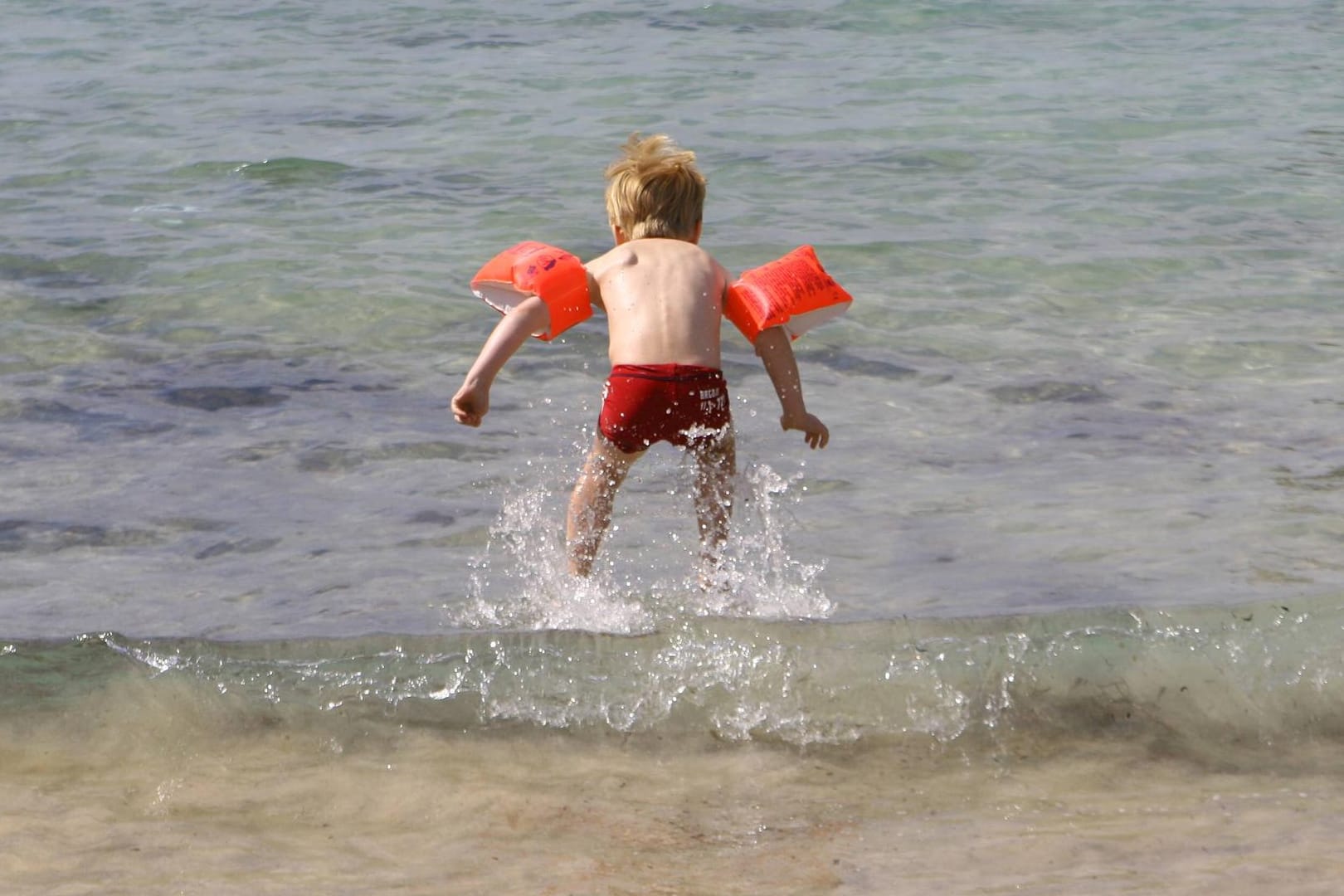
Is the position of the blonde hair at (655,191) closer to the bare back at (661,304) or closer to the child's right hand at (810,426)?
the bare back at (661,304)

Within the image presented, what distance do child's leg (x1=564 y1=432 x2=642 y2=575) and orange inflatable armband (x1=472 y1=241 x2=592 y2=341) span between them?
37 cm

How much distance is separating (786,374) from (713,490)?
42cm

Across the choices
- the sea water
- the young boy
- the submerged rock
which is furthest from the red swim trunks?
the submerged rock

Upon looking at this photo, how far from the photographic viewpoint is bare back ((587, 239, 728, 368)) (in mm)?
4875

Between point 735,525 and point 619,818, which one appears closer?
point 619,818

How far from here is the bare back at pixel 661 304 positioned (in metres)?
4.88

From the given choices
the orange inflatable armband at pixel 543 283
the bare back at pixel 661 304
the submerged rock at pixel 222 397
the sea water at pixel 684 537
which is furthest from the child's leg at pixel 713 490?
the submerged rock at pixel 222 397

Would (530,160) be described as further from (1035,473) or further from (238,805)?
(238,805)

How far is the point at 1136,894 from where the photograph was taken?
3.37m

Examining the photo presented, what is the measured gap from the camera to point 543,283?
482cm

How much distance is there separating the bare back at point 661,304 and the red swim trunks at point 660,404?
0.13 feet

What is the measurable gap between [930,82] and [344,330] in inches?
305

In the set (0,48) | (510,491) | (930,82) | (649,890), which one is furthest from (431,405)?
(0,48)

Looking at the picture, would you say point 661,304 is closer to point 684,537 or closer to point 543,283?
point 543,283
